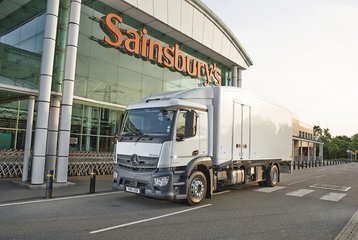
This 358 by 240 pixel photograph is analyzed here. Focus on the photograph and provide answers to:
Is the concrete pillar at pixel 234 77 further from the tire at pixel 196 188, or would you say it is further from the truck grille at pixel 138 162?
the truck grille at pixel 138 162

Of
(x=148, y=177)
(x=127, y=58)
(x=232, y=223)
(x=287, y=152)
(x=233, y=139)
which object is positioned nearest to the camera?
(x=232, y=223)

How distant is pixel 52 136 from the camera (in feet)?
45.3

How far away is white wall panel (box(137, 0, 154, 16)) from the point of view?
18.0m

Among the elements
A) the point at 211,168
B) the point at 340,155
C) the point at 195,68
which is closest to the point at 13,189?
the point at 211,168

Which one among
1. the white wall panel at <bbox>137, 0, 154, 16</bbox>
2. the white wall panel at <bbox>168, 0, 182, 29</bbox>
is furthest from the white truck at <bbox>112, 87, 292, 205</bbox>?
the white wall panel at <bbox>168, 0, 182, 29</bbox>

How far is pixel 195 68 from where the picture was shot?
78.4 ft

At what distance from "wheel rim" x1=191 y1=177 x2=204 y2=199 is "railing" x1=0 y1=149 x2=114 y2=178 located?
465 centimetres

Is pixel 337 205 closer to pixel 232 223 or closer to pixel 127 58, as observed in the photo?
pixel 232 223

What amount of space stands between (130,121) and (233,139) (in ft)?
11.8

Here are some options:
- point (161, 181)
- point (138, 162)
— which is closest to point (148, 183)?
point (161, 181)

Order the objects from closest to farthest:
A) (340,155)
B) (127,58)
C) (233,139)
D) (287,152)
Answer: (233,139) → (287,152) → (127,58) → (340,155)

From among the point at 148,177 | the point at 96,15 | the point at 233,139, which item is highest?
the point at 96,15

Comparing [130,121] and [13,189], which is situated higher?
[130,121]

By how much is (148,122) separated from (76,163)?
8.82 metres
